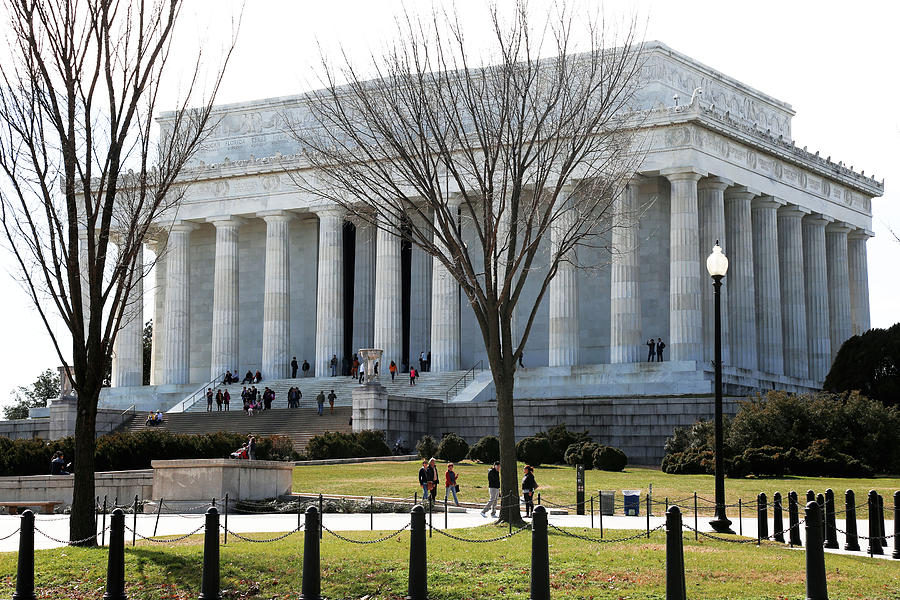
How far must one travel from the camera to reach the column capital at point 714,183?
230 feet

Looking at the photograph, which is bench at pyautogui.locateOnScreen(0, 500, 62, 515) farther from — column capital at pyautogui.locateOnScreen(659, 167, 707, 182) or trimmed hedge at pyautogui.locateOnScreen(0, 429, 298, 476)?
column capital at pyautogui.locateOnScreen(659, 167, 707, 182)

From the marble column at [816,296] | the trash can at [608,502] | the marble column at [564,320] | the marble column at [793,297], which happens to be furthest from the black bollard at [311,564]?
the marble column at [816,296]

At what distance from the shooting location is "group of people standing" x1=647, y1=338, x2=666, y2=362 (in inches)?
2798

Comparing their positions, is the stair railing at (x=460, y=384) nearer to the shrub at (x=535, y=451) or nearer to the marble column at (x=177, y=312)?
the shrub at (x=535, y=451)

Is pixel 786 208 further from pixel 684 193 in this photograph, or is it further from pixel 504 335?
pixel 504 335

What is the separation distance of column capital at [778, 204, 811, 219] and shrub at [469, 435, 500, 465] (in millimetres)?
32456

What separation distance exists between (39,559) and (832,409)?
33997mm

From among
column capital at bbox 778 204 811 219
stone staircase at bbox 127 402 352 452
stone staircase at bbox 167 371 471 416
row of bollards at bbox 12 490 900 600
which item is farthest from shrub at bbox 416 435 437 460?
row of bollards at bbox 12 490 900 600

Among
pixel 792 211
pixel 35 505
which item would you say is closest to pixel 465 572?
pixel 35 505

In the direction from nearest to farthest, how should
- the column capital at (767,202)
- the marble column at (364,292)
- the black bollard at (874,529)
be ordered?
the black bollard at (874,529), the column capital at (767,202), the marble column at (364,292)

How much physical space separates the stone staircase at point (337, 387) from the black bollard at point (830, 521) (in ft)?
145

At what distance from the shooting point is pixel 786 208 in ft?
252

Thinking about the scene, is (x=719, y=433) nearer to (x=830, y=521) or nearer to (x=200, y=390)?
(x=830, y=521)

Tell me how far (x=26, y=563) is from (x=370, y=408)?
42289 millimetres
